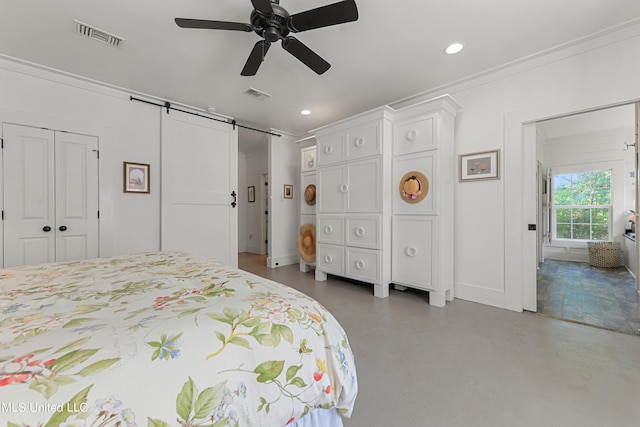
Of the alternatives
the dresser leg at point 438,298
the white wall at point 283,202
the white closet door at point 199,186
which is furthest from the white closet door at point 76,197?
the dresser leg at point 438,298

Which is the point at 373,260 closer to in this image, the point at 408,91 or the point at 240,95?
the point at 408,91

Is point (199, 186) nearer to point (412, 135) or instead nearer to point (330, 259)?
point (330, 259)

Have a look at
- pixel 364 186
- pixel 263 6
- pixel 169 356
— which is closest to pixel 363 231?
pixel 364 186

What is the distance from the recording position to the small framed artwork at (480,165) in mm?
2793

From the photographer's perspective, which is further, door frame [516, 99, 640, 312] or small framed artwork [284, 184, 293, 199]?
small framed artwork [284, 184, 293, 199]

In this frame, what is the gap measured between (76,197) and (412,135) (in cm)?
392

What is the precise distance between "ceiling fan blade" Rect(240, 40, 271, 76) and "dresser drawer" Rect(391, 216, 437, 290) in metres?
2.19

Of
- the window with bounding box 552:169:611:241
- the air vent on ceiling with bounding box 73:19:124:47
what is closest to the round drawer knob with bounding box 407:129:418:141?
the air vent on ceiling with bounding box 73:19:124:47

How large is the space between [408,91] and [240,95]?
2198mm

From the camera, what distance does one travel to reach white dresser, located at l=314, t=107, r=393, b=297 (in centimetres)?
310

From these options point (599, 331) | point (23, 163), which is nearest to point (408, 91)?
point (599, 331)

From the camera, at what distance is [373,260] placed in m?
3.16

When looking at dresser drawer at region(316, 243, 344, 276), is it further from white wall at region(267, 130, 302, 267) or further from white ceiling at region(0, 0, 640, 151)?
white ceiling at region(0, 0, 640, 151)

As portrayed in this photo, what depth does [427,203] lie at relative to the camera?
2848mm
